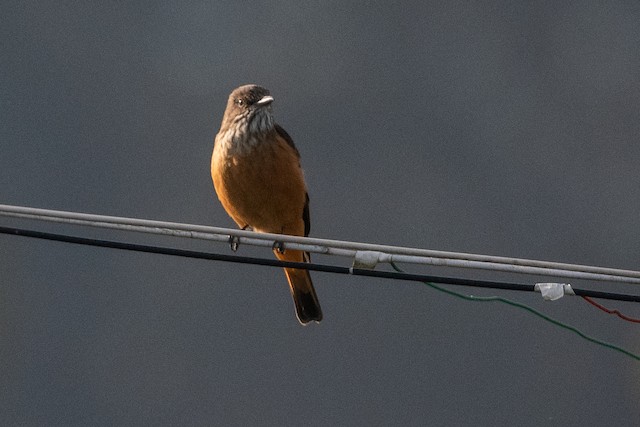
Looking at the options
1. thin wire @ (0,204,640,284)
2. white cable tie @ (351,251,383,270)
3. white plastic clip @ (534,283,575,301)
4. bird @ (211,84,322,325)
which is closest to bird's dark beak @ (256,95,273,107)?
bird @ (211,84,322,325)

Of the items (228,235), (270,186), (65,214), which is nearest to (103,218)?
(65,214)

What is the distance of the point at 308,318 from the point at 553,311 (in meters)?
8.01

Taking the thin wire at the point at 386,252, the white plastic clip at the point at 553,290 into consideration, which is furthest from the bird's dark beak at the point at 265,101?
the white plastic clip at the point at 553,290

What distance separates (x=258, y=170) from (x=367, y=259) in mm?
2226

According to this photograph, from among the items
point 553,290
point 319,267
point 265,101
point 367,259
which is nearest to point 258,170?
point 265,101

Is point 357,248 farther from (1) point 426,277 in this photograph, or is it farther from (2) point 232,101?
(2) point 232,101

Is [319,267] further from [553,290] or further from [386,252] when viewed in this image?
[553,290]

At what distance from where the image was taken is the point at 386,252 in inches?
199

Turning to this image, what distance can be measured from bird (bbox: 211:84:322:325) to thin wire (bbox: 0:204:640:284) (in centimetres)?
204

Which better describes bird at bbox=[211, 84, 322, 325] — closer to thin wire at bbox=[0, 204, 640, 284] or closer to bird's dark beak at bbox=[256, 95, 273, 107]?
bird's dark beak at bbox=[256, 95, 273, 107]

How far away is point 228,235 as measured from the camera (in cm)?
509

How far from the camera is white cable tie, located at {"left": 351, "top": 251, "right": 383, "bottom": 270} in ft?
16.7

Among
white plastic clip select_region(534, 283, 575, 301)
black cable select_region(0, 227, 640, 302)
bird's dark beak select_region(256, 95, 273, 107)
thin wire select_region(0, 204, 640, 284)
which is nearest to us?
black cable select_region(0, 227, 640, 302)

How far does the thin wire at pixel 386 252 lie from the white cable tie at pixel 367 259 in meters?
0.01
